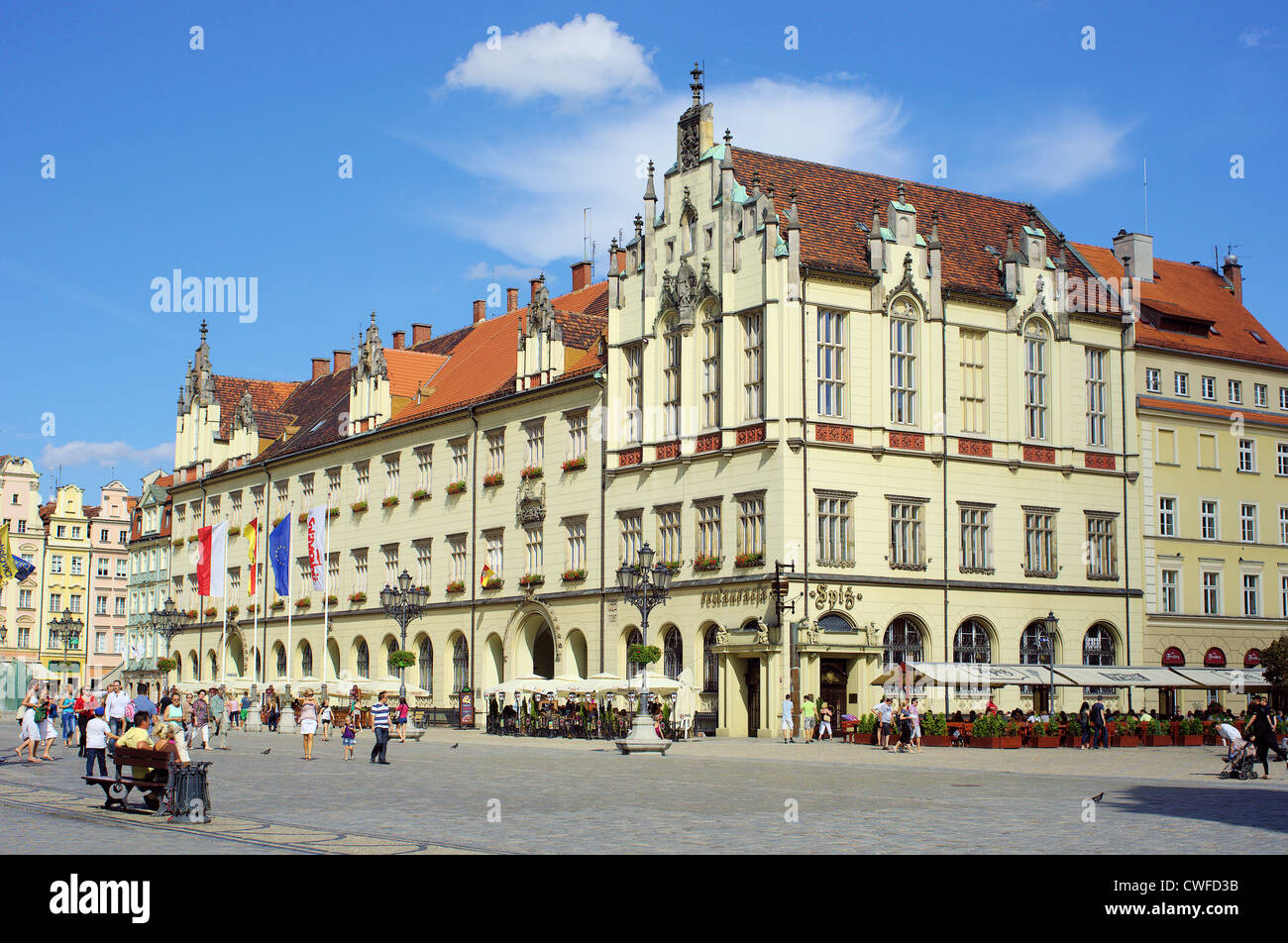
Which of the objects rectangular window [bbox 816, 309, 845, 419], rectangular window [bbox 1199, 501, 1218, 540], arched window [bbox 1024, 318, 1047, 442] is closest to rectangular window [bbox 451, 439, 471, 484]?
rectangular window [bbox 816, 309, 845, 419]

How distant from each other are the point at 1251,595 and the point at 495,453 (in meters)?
33.1

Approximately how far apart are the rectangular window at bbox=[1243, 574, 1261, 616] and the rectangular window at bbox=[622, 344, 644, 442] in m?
26.9

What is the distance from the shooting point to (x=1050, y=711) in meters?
58.4

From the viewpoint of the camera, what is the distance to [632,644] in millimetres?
58938

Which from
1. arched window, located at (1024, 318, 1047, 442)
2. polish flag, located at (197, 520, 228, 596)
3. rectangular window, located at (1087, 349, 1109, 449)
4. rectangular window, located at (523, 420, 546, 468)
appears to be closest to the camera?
arched window, located at (1024, 318, 1047, 442)

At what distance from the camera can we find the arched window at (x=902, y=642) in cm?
5672

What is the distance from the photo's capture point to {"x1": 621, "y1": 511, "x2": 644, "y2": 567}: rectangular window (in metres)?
61.4

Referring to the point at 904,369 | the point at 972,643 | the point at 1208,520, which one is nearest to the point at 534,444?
the point at 904,369

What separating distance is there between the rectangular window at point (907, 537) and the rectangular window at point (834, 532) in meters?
1.98

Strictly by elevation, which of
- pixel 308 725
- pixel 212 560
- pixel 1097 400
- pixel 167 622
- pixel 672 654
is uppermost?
pixel 1097 400

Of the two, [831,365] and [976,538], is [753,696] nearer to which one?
[976,538]

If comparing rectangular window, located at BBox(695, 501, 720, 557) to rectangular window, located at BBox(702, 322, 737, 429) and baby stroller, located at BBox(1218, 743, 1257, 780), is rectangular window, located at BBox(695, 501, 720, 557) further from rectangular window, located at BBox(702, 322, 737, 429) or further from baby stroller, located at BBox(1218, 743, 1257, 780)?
baby stroller, located at BBox(1218, 743, 1257, 780)
